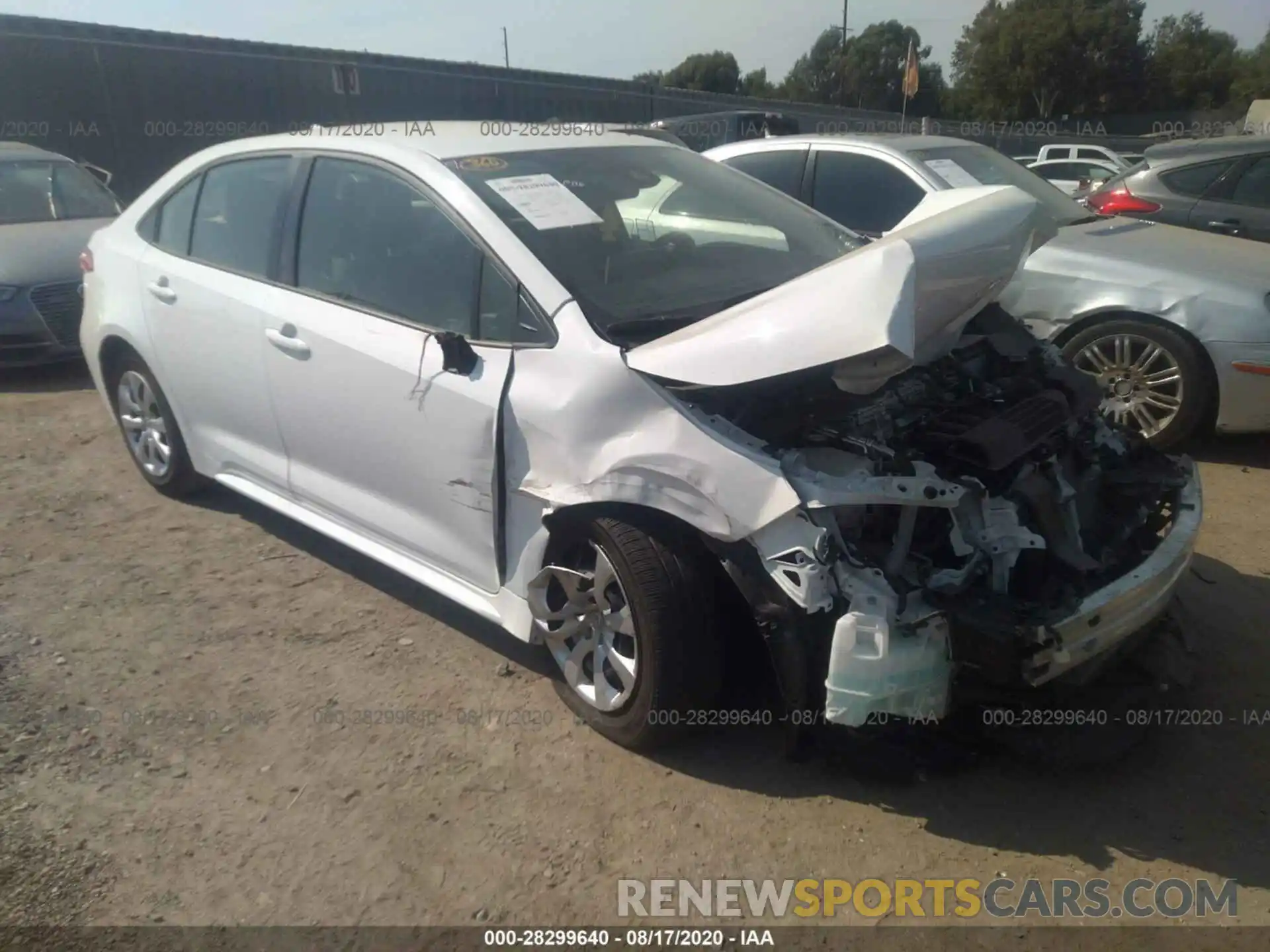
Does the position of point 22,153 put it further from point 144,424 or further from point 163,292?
point 163,292

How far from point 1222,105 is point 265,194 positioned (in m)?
64.9

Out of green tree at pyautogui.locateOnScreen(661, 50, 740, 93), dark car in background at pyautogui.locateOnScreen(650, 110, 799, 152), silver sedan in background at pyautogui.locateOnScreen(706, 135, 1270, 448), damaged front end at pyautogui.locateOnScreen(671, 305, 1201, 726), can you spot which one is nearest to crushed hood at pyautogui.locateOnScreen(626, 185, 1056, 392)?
damaged front end at pyautogui.locateOnScreen(671, 305, 1201, 726)

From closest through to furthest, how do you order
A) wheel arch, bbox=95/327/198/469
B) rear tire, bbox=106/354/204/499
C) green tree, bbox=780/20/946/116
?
wheel arch, bbox=95/327/198/469
rear tire, bbox=106/354/204/499
green tree, bbox=780/20/946/116

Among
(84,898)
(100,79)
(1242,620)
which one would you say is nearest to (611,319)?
(84,898)

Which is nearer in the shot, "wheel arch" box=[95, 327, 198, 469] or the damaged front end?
the damaged front end

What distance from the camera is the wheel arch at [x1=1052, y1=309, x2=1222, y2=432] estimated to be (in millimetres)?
Result: 4727

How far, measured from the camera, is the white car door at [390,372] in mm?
2965

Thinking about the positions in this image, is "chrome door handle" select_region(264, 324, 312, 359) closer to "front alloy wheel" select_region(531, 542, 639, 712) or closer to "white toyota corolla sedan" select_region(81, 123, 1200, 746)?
"white toyota corolla sedan" select_region(81, 123, 1200, 746)

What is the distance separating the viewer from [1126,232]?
546 cm

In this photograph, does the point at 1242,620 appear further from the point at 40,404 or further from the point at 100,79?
the point at 100,79

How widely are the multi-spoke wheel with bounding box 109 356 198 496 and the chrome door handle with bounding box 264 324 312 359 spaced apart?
1205mm

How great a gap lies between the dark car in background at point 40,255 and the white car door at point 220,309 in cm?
349

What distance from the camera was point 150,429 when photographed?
4.69m

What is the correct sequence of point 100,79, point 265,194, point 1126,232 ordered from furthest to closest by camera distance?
point 100,79
point 1126,232
point 265,194
